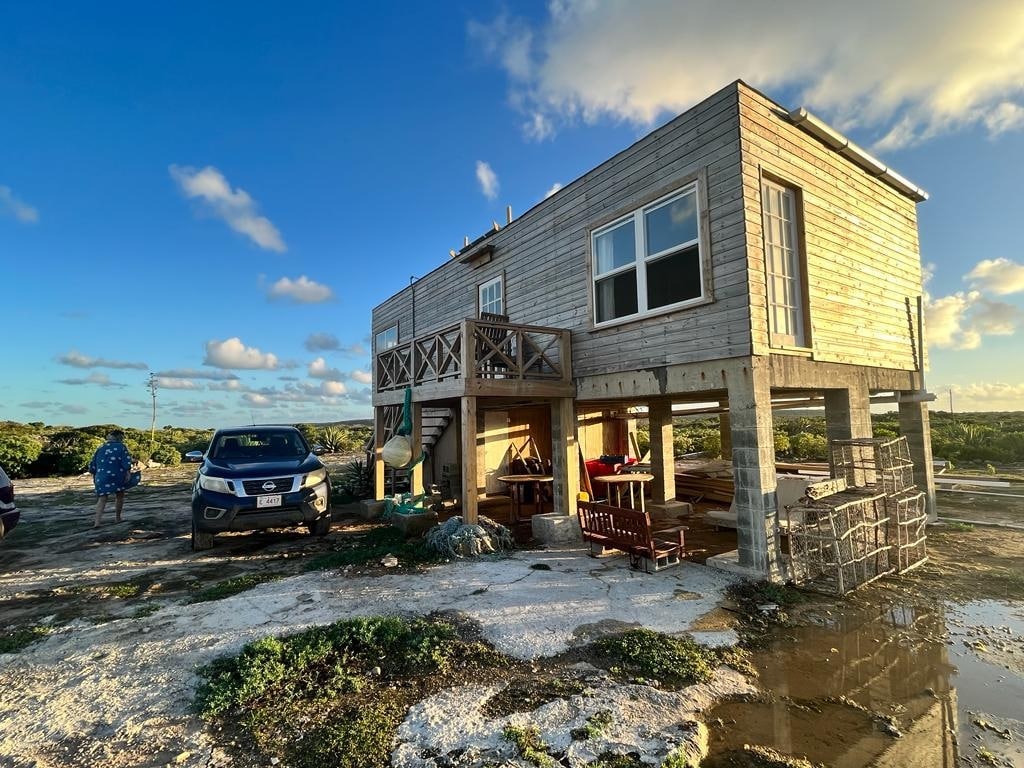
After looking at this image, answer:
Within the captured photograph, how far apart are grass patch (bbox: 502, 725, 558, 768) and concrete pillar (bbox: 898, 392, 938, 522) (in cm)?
1016

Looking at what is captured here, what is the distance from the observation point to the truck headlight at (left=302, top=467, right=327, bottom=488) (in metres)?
7.91

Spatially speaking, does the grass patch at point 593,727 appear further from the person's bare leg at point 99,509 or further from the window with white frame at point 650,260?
the person's bare leg at point 99,509

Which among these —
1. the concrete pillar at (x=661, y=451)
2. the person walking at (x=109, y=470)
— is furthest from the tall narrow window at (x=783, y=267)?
the person walking at (x=109, y=470)

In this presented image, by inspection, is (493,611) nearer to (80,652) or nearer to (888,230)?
(80,652)

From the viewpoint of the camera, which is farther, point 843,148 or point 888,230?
point 888,230

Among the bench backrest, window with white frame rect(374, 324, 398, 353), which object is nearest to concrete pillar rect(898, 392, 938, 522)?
the bench backrest

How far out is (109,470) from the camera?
9883mm

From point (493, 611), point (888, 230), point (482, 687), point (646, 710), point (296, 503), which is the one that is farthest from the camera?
point (888, 230)

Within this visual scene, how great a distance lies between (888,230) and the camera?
9.30m

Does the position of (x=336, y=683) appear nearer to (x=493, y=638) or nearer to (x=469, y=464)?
(x=493, y=638)

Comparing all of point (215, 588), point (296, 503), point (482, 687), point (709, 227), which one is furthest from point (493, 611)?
point (709, 227)

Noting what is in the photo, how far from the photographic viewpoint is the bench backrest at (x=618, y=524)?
6.23 meters

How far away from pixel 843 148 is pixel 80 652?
38.7ft

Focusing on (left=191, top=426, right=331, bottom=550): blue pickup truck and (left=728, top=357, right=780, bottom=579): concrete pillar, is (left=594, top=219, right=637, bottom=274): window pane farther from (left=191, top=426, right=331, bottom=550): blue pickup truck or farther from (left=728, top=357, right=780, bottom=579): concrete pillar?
(left=191, top=426, right=331, bottom=550): blue pickup truck
